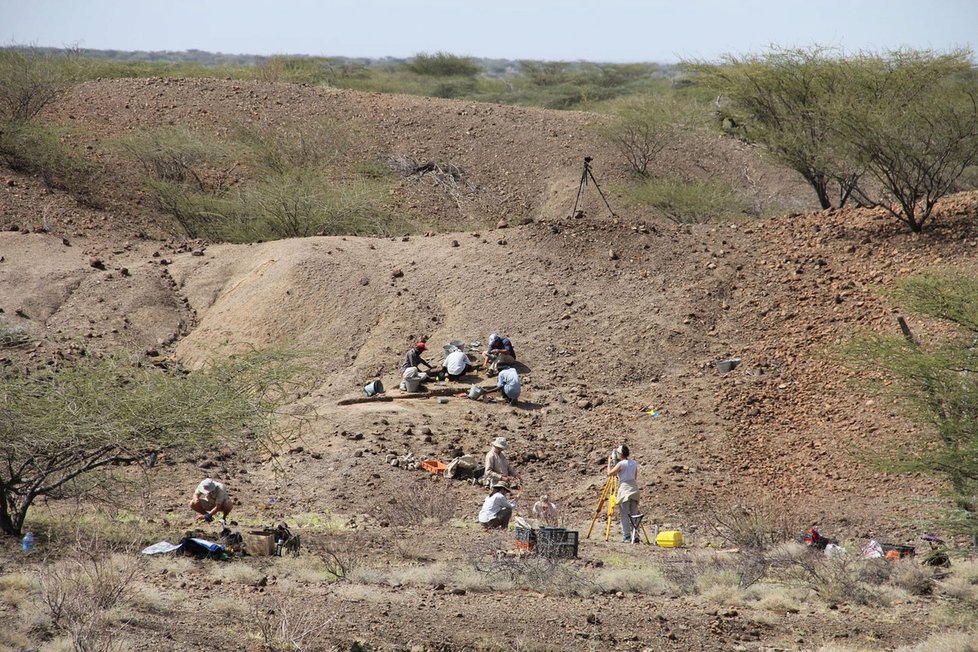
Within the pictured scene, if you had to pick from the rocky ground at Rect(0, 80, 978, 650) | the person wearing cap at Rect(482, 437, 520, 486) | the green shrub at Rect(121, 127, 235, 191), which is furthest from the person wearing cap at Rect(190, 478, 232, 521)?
the green shrub at Rect(121, 127, 235, 191)

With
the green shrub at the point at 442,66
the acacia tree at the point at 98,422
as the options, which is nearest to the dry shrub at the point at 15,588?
the acacia tree at the point at 98,422

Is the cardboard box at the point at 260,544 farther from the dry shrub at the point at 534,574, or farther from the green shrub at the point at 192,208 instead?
the green shrub at the point at 192,208

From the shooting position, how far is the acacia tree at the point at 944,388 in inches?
435

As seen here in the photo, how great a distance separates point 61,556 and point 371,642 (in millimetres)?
3625

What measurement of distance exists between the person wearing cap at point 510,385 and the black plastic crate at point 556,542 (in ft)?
20.2

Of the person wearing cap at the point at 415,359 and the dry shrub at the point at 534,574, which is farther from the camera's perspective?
the person wearing cap at the point at 415,359

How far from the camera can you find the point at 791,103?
24.1m

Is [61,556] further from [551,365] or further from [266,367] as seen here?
[551,365]

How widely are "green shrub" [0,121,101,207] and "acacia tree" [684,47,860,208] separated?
14.8 metres

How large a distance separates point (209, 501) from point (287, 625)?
513 centimetres

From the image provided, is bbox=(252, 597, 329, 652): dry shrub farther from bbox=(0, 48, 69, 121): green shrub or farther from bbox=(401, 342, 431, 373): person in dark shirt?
bbox=(0, 48, 69, 121): green shrub

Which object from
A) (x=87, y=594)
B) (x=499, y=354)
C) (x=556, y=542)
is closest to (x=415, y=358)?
(x=499, y=354)

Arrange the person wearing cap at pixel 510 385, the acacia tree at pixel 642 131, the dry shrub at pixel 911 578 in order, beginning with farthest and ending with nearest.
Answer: the acacia tree at pixel 642 131, the person wearing cap at pixel 510 385, the dry shrub at pixel 911 578

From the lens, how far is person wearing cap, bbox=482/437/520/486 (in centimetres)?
1470
